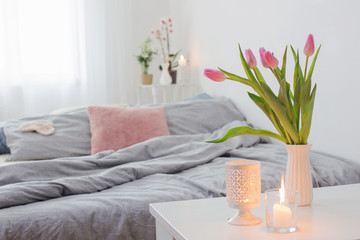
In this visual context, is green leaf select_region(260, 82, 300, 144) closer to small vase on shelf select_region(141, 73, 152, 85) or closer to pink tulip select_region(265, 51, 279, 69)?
pink tulip select_region(265, 51, 279, 69)

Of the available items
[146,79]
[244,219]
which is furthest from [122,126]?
[244,219]

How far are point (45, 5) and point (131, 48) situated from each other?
2.32ft

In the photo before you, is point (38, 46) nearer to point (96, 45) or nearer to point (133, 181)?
point (96, 45)

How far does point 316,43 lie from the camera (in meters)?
2.29

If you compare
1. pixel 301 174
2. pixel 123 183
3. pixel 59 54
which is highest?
pixel 59 54

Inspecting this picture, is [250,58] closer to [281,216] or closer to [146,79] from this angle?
[281,216]

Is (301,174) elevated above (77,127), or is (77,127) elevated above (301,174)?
(301,174)

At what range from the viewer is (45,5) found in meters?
3.74

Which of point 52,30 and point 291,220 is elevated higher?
point 52,30

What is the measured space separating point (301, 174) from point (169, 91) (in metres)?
2.87

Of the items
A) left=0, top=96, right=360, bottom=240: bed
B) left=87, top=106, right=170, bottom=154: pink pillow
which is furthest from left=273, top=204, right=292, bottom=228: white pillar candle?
left=87, top=106, right=170, bottom=154: pink pillow

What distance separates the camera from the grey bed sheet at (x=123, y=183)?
1588 millimetres

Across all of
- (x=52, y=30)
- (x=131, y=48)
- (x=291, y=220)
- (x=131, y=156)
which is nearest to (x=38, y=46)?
(x=52, y=30)

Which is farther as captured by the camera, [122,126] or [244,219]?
[122,126]
